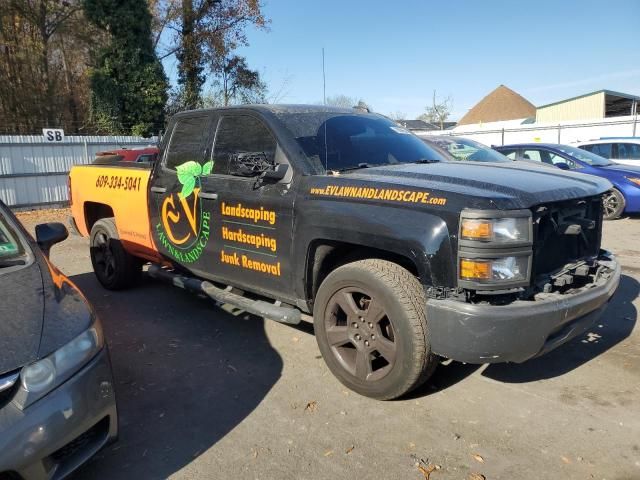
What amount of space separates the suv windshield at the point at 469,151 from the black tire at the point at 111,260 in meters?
5.67

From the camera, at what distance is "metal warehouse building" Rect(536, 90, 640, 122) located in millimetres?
33406

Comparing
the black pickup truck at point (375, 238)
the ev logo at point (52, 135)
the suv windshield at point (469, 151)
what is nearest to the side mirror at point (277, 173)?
the black pickup truck at point (375, 238)

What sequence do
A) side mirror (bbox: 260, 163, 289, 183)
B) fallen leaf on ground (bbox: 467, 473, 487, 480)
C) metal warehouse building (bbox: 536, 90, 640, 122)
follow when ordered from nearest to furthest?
fallen leaf on ground (bbox: 467, 473, 487, 480)
side mirror (bbox: 260, 163, 289, 183)
metal warehouse building (bbox: 536, 90, 640, 122)

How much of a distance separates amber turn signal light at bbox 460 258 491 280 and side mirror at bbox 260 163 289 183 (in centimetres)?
148

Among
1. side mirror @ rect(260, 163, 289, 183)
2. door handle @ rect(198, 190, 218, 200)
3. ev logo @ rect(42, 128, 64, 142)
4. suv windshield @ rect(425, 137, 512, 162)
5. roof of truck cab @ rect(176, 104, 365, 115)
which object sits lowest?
door handle @ rect(198, 190, 218, 200)

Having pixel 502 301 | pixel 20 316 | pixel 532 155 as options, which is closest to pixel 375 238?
pixel 502 301

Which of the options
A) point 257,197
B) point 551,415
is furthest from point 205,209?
point 551,415

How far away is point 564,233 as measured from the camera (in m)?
3.17

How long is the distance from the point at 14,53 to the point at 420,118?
173 ft

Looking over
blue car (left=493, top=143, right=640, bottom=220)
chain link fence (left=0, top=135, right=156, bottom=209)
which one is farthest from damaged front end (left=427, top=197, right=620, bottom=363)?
chain link fence (left=0, top=135, right=156, bottom=209)

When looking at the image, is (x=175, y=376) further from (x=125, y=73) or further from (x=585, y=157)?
(x=125, y=73)

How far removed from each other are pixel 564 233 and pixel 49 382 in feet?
9.59

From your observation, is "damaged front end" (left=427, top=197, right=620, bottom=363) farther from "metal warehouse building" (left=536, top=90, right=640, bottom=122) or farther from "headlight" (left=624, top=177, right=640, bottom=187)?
"metal warehouse building" (left=536, top=90, right=640, bottom=122)

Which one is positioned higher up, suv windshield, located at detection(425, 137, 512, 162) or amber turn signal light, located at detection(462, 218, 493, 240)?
suv windshield, located at detection(425, 137, 512, 162)
